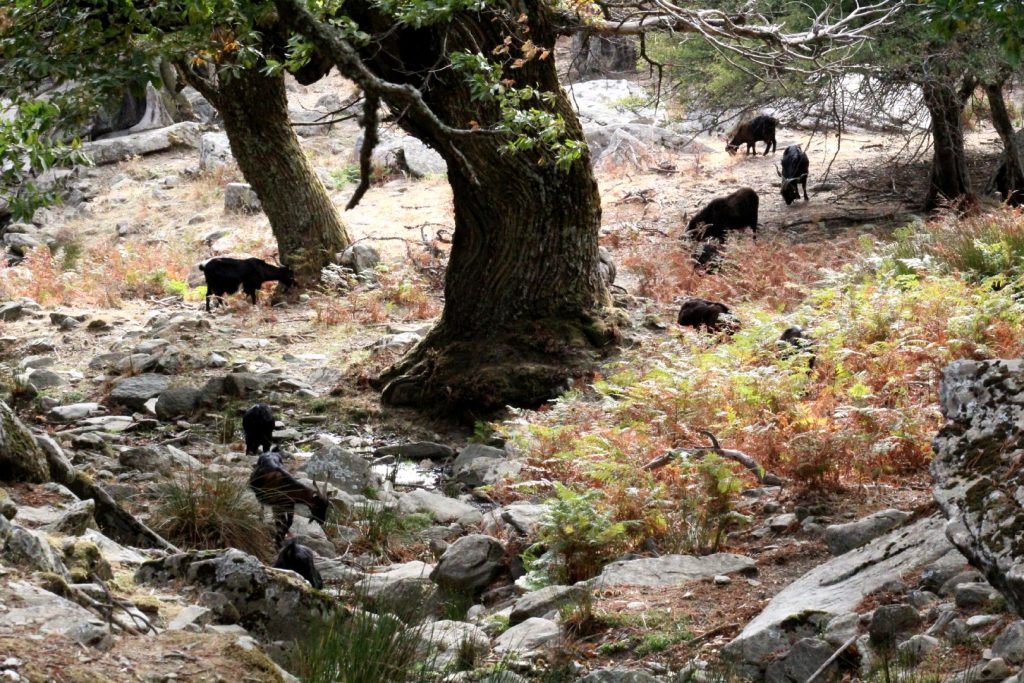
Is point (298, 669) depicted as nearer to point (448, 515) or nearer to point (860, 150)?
point (448, 515)

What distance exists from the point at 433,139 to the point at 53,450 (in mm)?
4780

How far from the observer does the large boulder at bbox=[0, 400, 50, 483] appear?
6.14 metres

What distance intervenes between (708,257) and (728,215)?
6.30ft

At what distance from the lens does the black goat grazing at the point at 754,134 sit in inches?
886

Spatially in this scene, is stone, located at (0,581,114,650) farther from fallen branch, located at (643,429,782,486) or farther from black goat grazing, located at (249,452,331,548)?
fallen branch, located at (643,429,782,486)

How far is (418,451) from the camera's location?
10.2 meters

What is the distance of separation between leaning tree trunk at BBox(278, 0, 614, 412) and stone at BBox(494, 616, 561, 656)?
15.8ft

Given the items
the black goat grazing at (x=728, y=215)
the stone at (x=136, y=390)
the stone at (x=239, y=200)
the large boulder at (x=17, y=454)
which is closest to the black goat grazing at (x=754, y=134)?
the black goat grazing at (x=728, y=215)

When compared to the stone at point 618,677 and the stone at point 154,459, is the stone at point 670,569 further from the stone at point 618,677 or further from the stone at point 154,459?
the stone at point 154,459

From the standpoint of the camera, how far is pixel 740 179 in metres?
21.7

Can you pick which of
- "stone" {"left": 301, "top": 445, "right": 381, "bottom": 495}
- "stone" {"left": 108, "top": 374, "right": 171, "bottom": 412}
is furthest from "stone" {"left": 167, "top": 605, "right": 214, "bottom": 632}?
"stone" {"left": 108, "top": 374, "right": 171, "bottom": 412}

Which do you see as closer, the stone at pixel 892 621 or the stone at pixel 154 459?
the stone at pixel 892 621

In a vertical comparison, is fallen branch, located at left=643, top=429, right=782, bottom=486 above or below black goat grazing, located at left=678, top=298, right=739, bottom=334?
below

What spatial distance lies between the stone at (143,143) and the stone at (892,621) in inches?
1040
